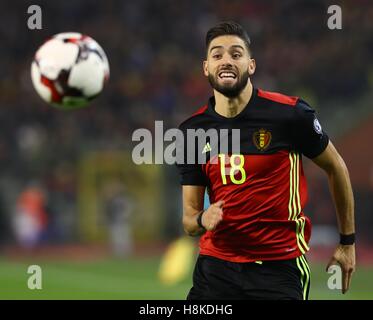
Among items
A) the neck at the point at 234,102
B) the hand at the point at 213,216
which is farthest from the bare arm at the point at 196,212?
the neck at the point at 234,102

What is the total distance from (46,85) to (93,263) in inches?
376

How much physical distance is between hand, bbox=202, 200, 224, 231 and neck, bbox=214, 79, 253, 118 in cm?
62

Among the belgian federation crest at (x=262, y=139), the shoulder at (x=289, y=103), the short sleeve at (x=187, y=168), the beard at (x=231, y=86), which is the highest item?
the beard at (x=231, y=86)

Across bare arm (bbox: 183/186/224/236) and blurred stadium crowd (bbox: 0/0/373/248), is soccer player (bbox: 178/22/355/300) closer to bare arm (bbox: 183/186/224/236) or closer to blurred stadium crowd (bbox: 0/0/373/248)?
bare arm (bbox: 183/186/224/236)

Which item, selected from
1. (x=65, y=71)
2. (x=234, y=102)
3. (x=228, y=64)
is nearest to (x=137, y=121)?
(x=65, y=71)

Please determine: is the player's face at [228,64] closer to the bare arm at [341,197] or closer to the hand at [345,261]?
the bare arm at [341,197]

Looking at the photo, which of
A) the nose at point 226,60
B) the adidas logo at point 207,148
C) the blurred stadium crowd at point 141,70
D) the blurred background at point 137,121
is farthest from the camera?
the blurred stadium crowd at point 141,70

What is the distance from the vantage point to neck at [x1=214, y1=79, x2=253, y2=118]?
213 inches

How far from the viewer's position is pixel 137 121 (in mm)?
19797

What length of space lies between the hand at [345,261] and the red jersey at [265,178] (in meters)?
0.20

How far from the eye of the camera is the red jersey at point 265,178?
208 inches

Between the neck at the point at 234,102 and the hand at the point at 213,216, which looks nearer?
the hand at the point at 213,216

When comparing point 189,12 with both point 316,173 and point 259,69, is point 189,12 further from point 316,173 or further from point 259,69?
point 316,173

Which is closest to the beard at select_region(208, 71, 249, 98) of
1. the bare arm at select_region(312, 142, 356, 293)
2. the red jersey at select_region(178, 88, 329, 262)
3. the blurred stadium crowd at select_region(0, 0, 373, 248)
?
the red jersey at select_region(178, 88, 329, 262)
